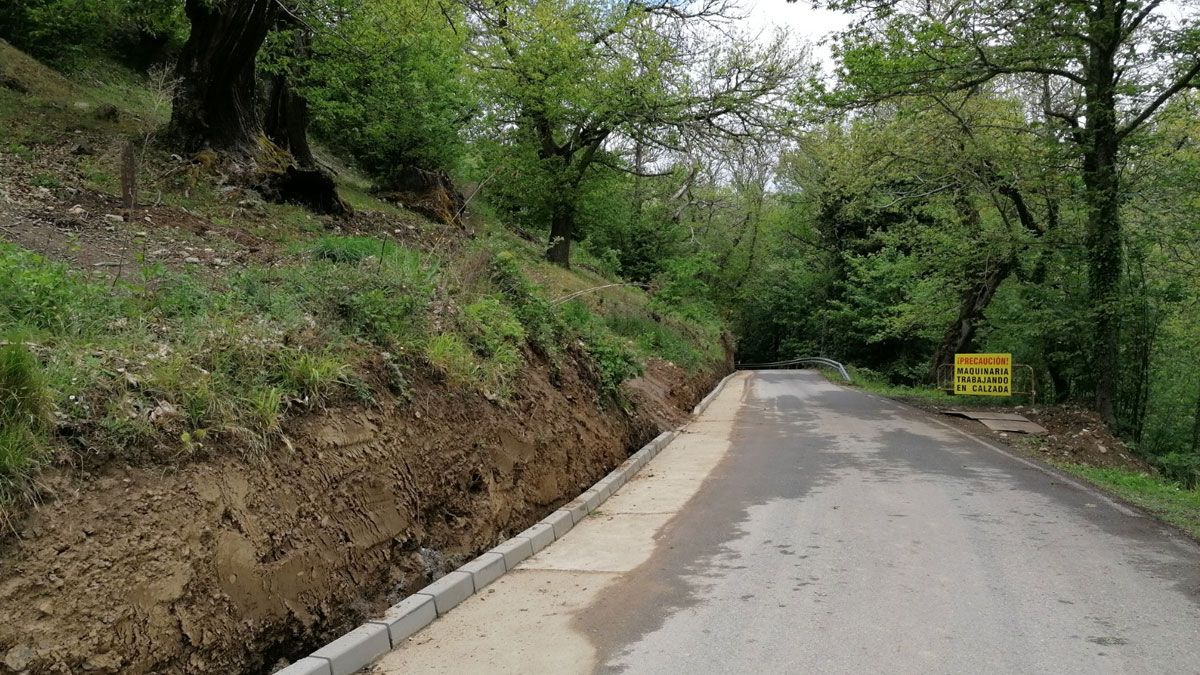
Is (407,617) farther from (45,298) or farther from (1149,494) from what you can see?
(1149,494)

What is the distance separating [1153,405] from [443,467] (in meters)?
24.1

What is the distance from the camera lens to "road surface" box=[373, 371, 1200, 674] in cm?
447

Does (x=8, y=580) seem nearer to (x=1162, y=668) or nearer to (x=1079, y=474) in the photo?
(x=1162, y=668)

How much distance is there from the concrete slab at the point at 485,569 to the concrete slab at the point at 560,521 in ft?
3.82

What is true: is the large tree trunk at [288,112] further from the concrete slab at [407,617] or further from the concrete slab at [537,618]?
the concrete slab at [407,617]

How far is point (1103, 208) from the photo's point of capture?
1401 centimetres

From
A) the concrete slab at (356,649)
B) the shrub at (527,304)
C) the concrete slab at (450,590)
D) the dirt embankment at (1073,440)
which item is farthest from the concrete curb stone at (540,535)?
the dirt embankment at (1073,440)

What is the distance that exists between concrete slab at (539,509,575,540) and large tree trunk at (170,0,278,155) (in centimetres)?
911

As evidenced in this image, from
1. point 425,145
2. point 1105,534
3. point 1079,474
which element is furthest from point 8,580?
point 425,145

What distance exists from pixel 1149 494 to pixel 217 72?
15.2 meters

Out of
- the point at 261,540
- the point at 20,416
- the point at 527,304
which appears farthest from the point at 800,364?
the point at 20,416

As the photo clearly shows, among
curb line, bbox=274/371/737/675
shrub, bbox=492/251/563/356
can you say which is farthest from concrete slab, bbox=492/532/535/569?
shrub, bbox=492/251/563/356

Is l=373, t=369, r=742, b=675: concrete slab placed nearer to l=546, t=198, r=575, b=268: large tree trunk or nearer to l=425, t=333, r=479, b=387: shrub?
l=425, t=333, r=479, b=387: shrub

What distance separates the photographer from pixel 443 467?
21.1 ft
